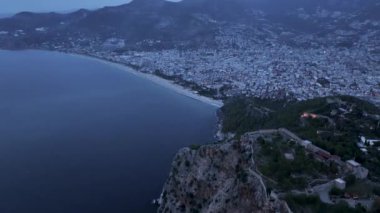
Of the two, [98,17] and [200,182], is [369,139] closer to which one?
[200,182]

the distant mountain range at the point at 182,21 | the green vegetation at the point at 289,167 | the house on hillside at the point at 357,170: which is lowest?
the distant mountain range at the point at 182,21

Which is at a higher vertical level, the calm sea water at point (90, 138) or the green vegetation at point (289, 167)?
the green vegetation at point (289, 167)

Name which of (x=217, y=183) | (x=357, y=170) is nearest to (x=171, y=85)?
(x=217, y=183)

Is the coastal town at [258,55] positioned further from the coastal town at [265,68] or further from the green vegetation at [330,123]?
the green vegetation at [330,123]

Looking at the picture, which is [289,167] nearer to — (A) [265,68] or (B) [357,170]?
(B) [357,170]

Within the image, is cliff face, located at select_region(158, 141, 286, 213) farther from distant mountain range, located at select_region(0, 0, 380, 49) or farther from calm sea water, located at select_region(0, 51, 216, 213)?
distant mountain range, located at select_region(0, 0, 380, 49)

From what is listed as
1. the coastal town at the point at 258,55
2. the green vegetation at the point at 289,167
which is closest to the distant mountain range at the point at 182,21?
the coastal town at the point at 258,55

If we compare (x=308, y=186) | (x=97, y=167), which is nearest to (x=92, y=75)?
(x=97, y=167)
